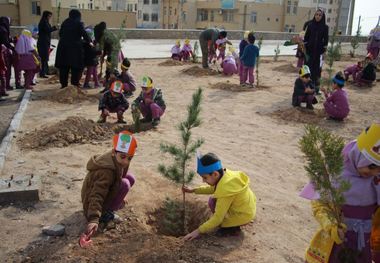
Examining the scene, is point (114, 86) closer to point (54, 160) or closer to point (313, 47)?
point (54, 160)

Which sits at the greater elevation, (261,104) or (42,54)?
(42,54)

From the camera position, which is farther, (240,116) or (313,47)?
(313,47)

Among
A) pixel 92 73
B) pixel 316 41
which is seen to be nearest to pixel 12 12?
pixel 92 73

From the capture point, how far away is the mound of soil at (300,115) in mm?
7755

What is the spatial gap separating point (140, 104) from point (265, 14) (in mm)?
64309

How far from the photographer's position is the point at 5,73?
951 centimetres

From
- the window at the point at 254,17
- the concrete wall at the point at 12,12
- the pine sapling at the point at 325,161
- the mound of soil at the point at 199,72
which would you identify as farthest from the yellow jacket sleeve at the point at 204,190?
the window at the point at 254,17

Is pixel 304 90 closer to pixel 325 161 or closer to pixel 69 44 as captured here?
pixel 69 44

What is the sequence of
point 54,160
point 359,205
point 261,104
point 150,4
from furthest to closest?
point 150,4
point 261,104
point 54,160
point 359,205

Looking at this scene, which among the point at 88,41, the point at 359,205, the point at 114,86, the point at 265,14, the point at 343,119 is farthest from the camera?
the point at 265,14

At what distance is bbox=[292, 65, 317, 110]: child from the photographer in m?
8.08

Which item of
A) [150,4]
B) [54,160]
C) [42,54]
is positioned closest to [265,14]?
[150,4]

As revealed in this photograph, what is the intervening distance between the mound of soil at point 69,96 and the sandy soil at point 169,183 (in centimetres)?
13

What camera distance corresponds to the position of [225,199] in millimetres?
3344
